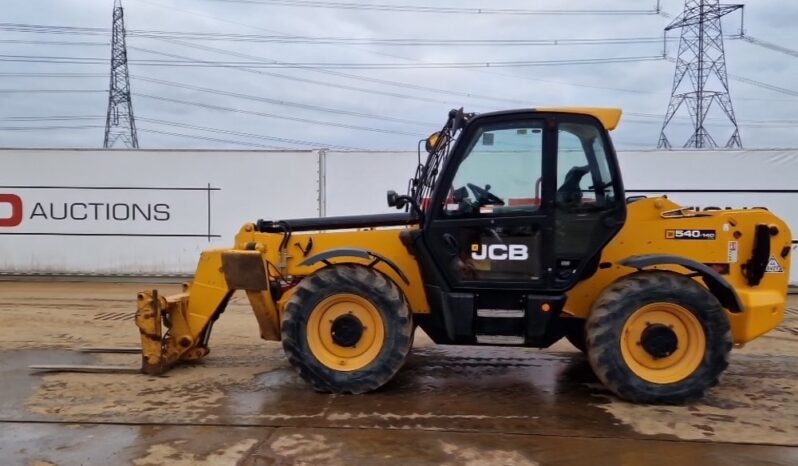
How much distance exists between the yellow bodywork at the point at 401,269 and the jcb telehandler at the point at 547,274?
0.6 inches

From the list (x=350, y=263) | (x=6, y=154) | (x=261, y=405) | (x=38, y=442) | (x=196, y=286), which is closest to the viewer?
(x=38, y=442)

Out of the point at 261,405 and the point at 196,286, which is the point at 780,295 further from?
the point at 196,286

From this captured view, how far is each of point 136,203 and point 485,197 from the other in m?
9.58

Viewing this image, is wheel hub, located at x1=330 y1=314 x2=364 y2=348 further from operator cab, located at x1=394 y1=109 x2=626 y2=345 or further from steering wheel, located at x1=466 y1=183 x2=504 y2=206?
steering wheel, located at x1=466 y1=183 x2=504 y2=206

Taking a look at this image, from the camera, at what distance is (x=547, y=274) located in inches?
208

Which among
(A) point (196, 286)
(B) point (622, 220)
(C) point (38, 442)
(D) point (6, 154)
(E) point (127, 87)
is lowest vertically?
(C) point (38, 442)

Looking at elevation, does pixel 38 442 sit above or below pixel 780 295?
below

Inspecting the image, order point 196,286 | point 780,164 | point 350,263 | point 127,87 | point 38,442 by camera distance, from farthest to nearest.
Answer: point 127,87 < point 780,164 < point 196,286 < point 350,263 < point 38,442

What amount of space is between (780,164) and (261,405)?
34.6 feet

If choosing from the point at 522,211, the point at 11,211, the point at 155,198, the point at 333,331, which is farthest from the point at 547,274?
the point at 11,211

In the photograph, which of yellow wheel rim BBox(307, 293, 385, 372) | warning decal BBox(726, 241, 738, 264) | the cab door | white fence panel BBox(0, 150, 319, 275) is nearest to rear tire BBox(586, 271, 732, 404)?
the cab door

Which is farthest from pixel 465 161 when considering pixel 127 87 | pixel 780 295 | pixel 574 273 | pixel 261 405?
pixel 127 87

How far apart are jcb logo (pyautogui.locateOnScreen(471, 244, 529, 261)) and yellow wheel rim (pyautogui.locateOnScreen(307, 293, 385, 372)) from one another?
931 mm

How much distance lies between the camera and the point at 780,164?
1190 centimetres
